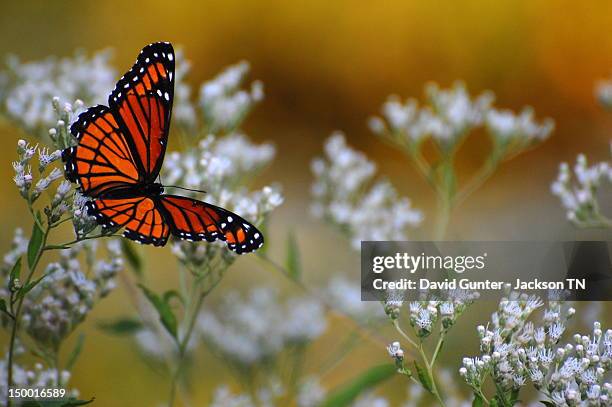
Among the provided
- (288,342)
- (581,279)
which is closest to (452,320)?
(581,279)

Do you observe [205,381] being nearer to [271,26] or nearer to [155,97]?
[155,97]

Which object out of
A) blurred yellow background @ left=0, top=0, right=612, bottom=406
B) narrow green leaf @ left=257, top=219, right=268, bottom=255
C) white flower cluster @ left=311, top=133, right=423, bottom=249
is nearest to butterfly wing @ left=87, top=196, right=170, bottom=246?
narrow green leaf @ left=257, top=219, right=268, bottom=255

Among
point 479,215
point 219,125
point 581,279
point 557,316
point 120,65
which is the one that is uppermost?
point 120,65

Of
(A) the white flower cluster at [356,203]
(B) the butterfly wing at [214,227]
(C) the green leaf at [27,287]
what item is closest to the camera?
(C) the green leaf at [27,287]

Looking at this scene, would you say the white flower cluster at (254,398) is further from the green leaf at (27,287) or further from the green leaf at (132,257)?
the green leaf at (27,287)

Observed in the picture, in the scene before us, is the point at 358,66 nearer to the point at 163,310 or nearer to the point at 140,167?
the point at 140,167

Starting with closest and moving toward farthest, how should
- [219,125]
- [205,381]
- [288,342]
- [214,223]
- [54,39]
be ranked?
[214,223], [219,125], [288,342], [205,381], [54,39]

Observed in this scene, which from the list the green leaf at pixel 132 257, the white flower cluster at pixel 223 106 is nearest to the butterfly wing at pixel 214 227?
the green leaf at pixel 132 257
